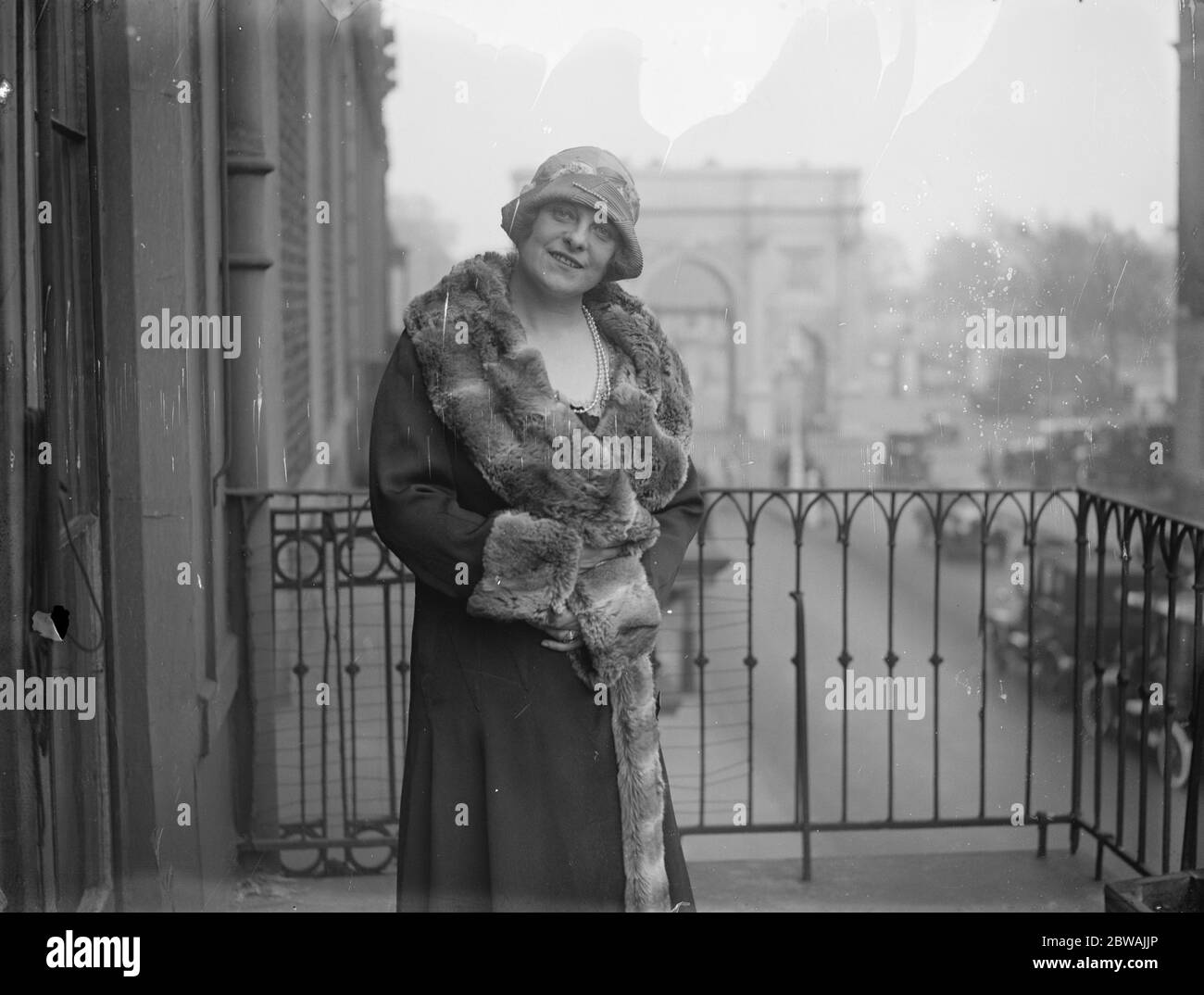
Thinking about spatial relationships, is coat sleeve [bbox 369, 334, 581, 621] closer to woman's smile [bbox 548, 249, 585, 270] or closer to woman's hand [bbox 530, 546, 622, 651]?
woman's hand [bbox 530, 546, 622, 651]

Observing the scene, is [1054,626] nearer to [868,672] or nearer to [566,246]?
[868,672]

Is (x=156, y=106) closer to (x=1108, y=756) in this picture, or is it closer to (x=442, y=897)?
(x=442, y=897)

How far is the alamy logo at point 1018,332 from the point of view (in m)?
3.25

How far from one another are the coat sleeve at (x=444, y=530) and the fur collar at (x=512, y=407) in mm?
43

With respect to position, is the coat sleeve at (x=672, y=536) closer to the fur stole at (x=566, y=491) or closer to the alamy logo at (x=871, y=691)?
the fur stole at (x=566, y=491)

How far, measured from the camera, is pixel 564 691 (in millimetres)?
2557

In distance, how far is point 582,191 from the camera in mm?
2486

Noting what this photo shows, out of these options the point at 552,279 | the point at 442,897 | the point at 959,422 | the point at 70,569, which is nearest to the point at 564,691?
the point at 442,897

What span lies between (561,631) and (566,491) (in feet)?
0.89

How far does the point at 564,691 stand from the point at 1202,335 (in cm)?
215
